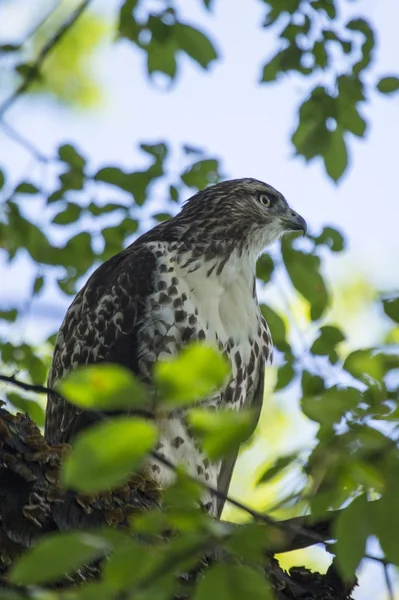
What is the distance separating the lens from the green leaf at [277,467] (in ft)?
8.78

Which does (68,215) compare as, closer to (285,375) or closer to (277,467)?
(285,375)

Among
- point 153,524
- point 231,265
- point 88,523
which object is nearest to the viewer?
point 153,524

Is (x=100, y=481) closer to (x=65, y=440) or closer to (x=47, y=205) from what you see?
(x=65, y=440)

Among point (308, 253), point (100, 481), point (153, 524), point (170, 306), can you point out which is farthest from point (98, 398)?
point (308, 253)

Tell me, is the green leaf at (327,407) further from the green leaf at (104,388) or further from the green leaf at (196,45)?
the green leaf at (196,45)

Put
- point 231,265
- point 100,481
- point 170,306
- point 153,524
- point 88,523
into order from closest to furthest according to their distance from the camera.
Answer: point 100,481
point 153,524
point 88,523
point 170,306
point 231,265

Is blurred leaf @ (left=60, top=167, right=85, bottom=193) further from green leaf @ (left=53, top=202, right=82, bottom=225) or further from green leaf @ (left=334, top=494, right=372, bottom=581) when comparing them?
green leaf @ (left=334, top=494, right=372, bottom=581)

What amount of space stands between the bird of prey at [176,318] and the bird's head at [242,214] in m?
0.01

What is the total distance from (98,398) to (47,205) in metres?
4.49

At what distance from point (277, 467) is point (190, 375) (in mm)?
987

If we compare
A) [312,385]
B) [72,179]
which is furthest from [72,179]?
[312,385]

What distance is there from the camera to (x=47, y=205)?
624 cm

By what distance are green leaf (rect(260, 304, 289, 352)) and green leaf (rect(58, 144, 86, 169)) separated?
56.7 inches

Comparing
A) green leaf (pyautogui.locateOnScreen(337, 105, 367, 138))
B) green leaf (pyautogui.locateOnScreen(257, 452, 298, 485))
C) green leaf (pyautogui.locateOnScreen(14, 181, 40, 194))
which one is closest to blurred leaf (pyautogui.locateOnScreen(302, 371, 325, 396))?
green leaf (pyautogui.locateOnScreen(337, 105, 367, 138))
